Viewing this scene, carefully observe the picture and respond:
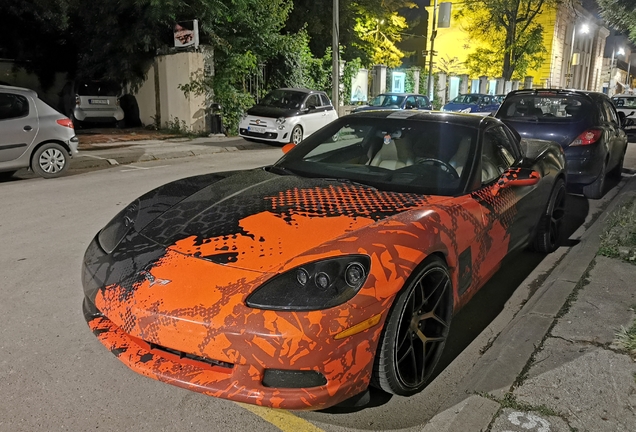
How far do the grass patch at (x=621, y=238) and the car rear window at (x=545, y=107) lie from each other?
277 centimetres

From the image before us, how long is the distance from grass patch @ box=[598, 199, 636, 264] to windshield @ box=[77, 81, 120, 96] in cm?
1640

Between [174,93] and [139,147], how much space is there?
4561 mm

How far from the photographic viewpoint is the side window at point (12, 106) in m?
8.86

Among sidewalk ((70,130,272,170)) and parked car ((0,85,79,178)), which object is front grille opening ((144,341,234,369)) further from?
sidewalk ((70,130,272,170))

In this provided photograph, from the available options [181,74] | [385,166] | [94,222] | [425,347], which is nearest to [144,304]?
[425,347]

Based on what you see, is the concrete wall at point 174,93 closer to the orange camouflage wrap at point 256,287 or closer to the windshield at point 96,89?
the windshield at point 96,89

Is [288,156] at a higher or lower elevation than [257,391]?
higher

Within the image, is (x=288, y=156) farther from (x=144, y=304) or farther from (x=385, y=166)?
(x=144, y=304)

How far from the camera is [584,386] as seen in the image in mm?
2799

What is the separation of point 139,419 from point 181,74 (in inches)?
646

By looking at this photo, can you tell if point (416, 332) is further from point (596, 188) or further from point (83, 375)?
point (596, 188)

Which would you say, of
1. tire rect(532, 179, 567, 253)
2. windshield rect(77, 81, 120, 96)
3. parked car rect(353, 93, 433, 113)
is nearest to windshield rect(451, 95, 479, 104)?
parked car rect(353, 93, 433, 113)

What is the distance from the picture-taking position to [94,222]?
6316 mm

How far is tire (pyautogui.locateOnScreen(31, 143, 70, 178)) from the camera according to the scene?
9.27m
